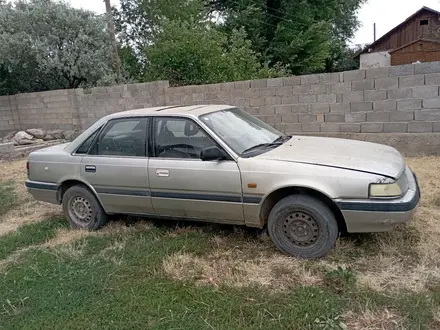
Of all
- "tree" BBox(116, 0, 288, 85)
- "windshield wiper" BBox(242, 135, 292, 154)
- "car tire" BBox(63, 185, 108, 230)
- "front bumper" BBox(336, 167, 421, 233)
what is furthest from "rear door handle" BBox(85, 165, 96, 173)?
"tree" BBox(116, 0, 288, 85)

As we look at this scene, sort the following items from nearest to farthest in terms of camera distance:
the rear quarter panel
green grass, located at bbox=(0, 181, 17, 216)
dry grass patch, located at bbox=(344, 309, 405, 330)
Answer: dry grass patch, located at bbox=(344, 309, 405, 330) < the rear quarter panel < green grass, located at bbox=(0, 181, 17, 216)

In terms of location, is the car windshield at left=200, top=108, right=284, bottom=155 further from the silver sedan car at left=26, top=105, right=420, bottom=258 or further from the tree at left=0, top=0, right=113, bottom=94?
the tree at left=0, top=0, right=113, bottom=94

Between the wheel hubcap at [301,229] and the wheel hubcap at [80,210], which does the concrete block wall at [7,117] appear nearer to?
the wheel hubcap at [80,210]

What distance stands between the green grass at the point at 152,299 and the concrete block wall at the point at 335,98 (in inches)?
180

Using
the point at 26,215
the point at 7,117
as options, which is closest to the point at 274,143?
the point at 26,215

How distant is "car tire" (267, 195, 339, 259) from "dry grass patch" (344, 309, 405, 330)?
2.79 ft

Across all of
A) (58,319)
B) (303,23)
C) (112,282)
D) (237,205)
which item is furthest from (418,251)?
(303,23)

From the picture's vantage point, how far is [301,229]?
3691 millimetres

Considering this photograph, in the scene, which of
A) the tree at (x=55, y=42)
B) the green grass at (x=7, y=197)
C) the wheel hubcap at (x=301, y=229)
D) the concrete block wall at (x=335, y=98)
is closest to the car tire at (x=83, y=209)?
the green grass at (x=7, y=197)

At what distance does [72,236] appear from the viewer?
473cm

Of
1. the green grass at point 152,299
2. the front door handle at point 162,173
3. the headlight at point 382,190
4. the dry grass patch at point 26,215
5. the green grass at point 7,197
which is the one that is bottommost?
the green grass at point 152,299

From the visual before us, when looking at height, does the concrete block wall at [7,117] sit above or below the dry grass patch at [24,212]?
above

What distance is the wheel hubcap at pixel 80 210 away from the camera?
4867mm

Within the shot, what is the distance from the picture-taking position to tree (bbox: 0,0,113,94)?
45.5ft
